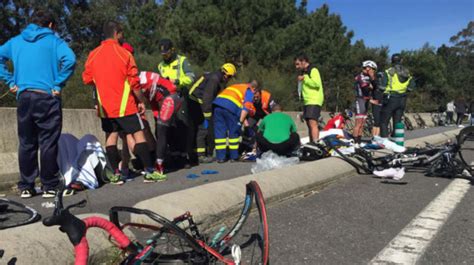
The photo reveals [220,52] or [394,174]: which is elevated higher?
[220,52]

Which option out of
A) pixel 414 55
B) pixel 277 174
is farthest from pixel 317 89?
pixel 414 55

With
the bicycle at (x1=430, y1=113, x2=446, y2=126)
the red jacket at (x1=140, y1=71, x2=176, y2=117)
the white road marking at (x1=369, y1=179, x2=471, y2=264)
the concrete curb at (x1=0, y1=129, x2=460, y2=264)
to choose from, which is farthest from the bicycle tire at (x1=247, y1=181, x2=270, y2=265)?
the bicycle at (x1=430, y1=113, x2=446, y2=126)

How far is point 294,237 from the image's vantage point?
3650mm

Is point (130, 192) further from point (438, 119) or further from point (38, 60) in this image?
point (438, 119)

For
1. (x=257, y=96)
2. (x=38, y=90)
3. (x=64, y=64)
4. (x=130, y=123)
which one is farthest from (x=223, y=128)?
(x=38, y=90)

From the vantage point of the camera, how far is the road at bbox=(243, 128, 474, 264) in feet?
10.7

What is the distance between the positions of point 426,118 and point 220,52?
46.5ft

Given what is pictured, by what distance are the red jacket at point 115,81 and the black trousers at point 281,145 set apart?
276 centimetres

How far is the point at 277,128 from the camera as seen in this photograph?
7.55 m

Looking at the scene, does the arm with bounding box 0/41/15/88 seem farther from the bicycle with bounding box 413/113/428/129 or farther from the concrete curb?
the bicycle with bounding box 413/113/428/129

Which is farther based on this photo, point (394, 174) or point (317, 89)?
point (317, 89)

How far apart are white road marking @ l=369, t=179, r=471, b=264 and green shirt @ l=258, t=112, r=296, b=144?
275 cm

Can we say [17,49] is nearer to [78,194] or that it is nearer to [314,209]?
[78,194]

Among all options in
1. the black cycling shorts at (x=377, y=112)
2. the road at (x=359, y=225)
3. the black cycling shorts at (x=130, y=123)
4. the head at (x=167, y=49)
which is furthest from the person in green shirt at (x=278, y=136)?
the black cycling shorts at (x=377, y=112)
